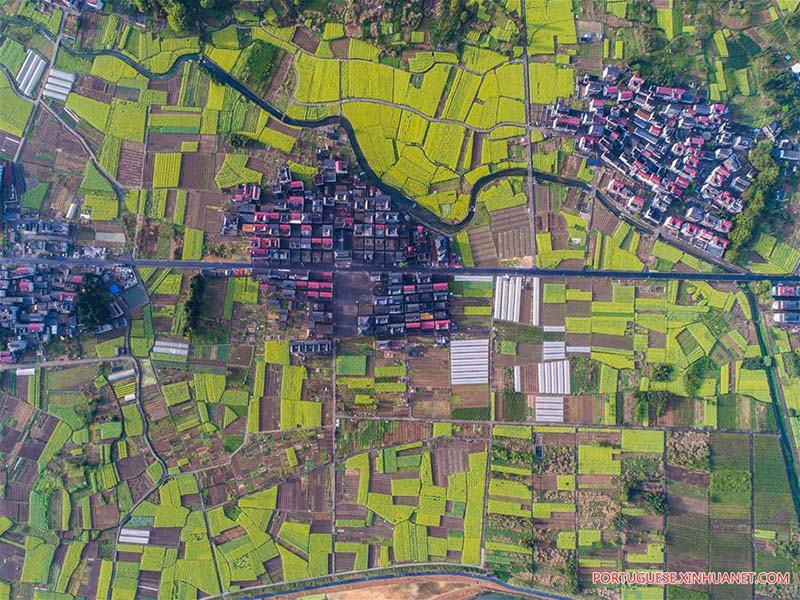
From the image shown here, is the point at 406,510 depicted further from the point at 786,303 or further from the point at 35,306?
the point at 786,303

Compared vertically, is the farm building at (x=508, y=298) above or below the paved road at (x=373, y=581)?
above

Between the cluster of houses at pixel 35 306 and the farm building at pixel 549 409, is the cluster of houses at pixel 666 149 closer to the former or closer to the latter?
the farm building at pixel 549 409

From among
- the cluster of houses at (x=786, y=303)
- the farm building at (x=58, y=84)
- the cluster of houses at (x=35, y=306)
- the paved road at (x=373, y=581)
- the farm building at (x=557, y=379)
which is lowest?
the paved road at (x=373, y=581)

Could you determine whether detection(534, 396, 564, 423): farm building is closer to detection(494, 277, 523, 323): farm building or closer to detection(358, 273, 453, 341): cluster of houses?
detection(494, 277, 523, 323): farm building

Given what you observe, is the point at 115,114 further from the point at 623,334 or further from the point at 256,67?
the point at 623,334

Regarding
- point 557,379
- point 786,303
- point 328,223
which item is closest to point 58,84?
point 328,223

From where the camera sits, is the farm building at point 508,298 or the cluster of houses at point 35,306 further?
the farm building at point 508,298

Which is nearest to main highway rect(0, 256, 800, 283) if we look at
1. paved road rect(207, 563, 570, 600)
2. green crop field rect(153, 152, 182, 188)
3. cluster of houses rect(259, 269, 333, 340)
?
cluster of houses rect(259, 269, 333, 340)

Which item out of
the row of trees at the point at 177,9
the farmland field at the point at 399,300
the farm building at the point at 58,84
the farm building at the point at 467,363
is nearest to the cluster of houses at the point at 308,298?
the farmland field at the point at 399,300
